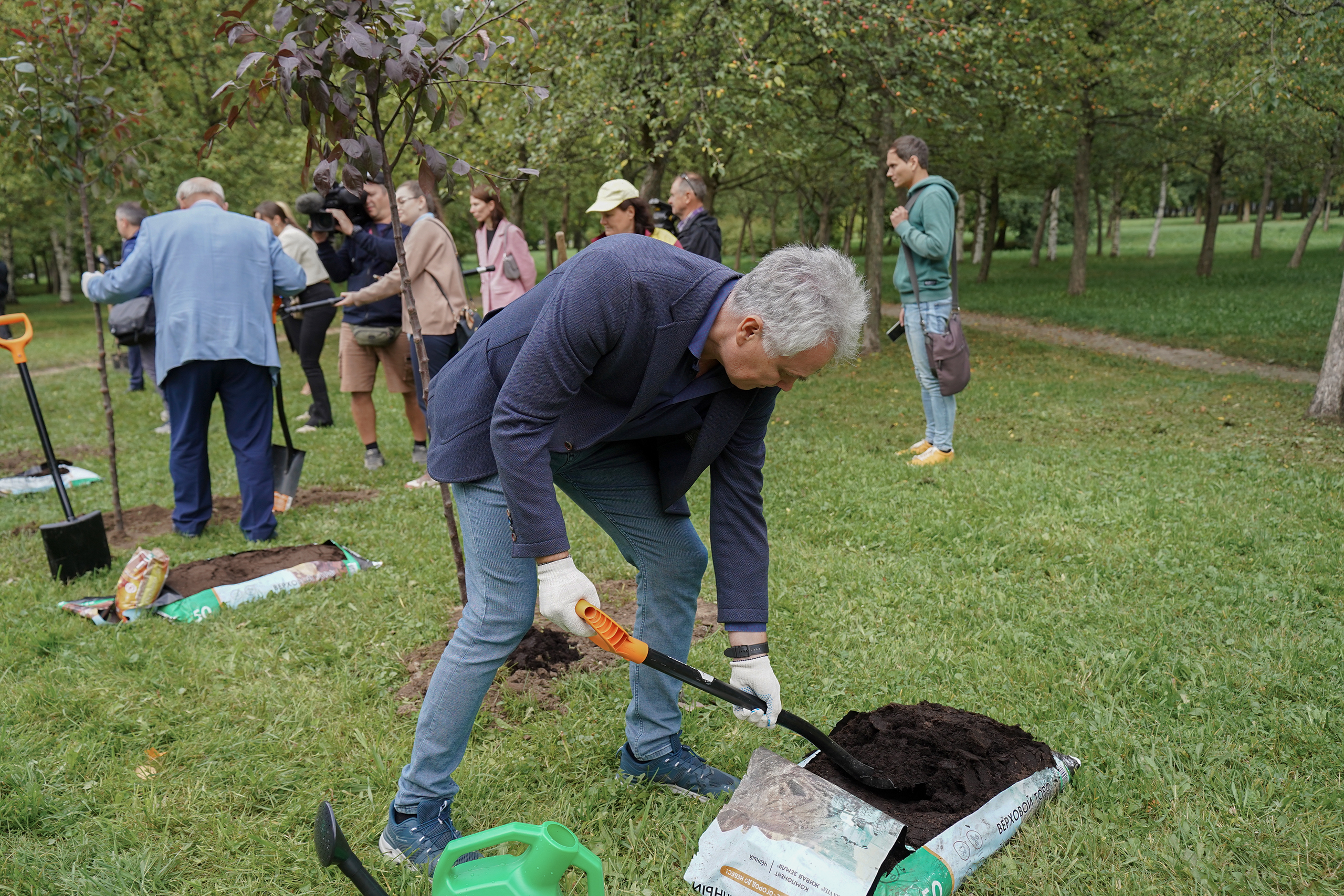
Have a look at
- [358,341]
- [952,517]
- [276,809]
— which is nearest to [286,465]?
[358,341]

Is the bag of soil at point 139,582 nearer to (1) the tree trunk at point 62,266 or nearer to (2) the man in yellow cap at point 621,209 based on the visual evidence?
(2) the man in yellow cap at point 621,209

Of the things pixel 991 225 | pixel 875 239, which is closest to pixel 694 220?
pixel 875 239

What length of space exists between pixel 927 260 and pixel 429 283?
10.7 feet

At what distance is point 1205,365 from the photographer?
10.6 meters

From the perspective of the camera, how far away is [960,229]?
1596 cm

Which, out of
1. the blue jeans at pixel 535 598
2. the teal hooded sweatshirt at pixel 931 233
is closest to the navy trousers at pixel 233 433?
the blue jeans at pixel 535 598

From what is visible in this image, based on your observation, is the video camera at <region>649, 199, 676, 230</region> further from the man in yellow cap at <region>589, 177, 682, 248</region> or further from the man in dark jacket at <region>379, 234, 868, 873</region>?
the man in dark jacket at <region>379, 234, 868, 873</region>

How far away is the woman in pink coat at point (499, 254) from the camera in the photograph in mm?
6352

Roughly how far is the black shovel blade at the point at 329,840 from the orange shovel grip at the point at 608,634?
64cm

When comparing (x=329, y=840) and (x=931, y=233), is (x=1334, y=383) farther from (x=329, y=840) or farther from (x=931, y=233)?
(x=329, y=840)

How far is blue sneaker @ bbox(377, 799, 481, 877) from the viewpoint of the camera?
7.70 feet

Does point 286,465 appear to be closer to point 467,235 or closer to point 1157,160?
point 1157,160

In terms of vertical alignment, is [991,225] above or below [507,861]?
above

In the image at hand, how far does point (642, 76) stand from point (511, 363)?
291 inches
